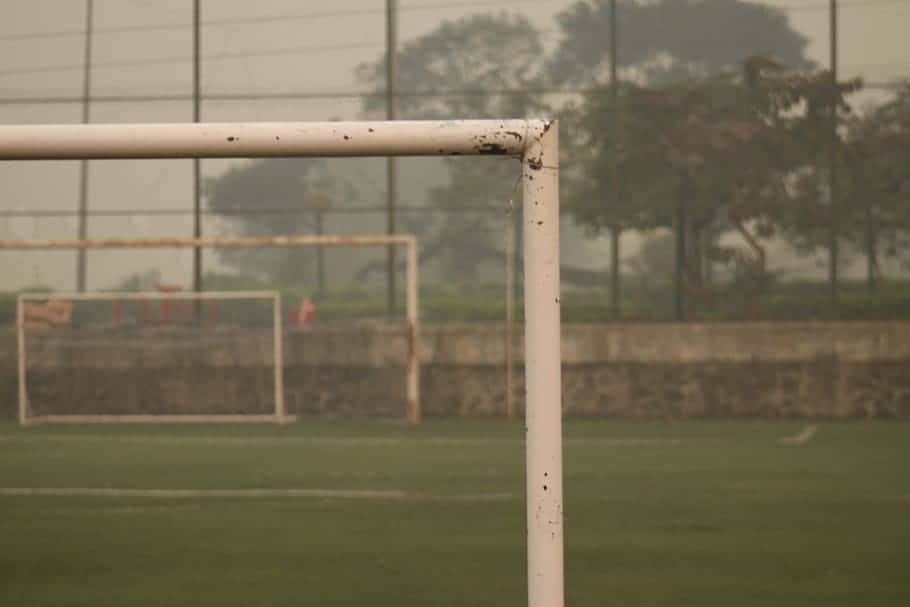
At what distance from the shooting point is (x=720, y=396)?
658 inches

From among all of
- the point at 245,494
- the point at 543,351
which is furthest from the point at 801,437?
the point at 543,351

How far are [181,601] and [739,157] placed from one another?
39.9ft

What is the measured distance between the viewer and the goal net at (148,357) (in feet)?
57.4

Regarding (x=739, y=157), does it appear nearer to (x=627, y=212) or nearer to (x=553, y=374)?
A: (x=627, y=212)

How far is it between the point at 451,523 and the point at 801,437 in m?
6.68

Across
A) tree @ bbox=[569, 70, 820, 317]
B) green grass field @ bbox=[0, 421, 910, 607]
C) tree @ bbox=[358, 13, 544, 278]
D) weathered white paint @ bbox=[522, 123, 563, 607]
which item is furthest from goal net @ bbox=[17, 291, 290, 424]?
weathered white paint @ bbox=[522, 123, 563, 607]

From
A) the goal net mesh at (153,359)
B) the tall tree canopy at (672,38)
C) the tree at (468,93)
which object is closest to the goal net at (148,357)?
the goal net mesh at (153,359)

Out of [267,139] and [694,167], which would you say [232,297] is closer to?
[694,167]

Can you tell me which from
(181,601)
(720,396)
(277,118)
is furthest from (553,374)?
(277,118)

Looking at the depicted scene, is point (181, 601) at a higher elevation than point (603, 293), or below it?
below

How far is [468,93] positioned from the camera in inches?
716

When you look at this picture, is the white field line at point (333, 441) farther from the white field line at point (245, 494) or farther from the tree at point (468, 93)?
the white field line at point (245, 494)

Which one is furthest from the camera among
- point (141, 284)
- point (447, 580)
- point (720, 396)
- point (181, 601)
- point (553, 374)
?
point (141, 284)

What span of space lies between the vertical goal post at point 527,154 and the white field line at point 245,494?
5345mm
